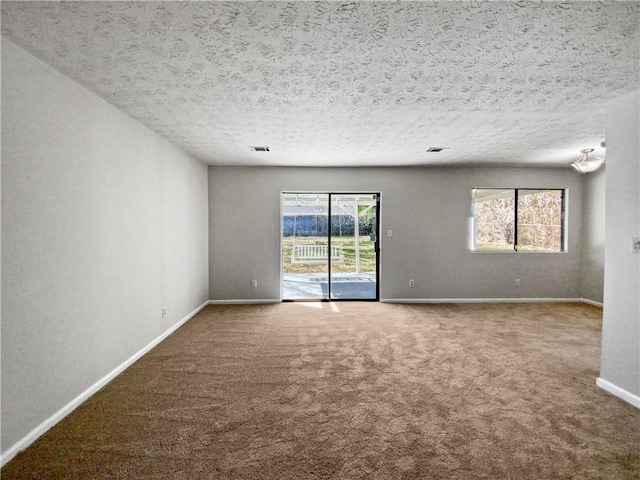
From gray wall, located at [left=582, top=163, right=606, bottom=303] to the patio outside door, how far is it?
3.69 meters

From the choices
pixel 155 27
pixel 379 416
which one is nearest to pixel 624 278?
pixel 379 416

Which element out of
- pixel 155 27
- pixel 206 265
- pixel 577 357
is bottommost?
pixel 577 357

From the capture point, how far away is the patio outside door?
5395mm

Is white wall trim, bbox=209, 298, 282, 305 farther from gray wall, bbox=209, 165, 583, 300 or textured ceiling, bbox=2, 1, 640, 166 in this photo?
textured ceiling, bbox=2, 1, 640, 166

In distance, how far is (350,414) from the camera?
208 cm

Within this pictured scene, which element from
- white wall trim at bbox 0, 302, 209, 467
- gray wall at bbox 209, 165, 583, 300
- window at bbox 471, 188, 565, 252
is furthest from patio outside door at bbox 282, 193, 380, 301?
white wall trim at bbox 0, 302, 209, 467

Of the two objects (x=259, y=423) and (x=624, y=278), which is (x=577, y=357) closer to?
(x=624, y=278)

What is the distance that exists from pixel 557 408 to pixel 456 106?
2.49 meters

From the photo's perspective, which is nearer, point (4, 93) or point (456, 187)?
point (4, 93)

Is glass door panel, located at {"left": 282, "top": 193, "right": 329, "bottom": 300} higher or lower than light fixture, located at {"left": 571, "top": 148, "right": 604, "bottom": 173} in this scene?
A: lower

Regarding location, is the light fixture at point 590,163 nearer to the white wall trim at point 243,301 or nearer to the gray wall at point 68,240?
the white wall trim at point 243,301

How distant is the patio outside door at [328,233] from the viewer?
5.39m

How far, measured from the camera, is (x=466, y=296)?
5359 mm

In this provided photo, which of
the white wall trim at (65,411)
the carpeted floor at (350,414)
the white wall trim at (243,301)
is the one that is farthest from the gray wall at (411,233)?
the white wall trim at (65,411)
